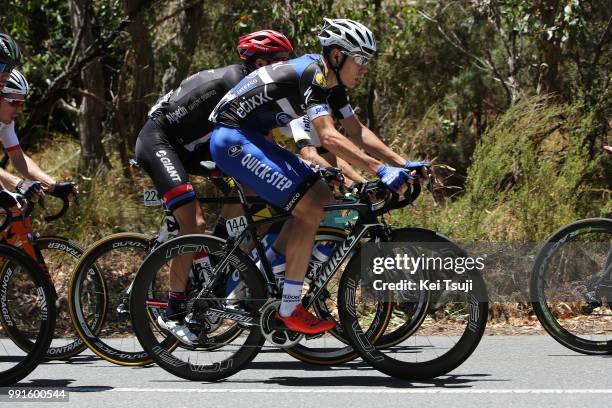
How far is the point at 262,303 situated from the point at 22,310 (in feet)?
5.30

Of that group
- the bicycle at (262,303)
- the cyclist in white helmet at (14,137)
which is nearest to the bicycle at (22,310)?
the cyclist in white helmet at (14,137)

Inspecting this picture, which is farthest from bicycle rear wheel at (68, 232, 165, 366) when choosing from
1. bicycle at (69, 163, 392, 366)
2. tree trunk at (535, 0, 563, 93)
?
tree trunk at (535, 0, 563, 93)

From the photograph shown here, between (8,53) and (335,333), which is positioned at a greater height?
(8,53)

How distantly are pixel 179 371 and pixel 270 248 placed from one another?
968mm

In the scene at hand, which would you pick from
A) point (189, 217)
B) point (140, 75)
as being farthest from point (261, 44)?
point (140, 75)

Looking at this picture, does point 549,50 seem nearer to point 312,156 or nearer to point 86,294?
point 312,156

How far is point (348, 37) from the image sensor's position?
21.1 ft

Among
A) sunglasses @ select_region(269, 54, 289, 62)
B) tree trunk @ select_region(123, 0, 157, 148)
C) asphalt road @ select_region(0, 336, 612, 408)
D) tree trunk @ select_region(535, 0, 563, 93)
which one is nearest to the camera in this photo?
asphalt road @ select_region(0, 336, 612, 408)

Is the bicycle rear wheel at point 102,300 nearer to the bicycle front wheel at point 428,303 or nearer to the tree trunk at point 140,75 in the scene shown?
the bicycle front wheel at point 428,303

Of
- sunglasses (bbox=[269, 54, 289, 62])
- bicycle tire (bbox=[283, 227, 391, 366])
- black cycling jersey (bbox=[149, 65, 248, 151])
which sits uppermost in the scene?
sunglasses (bbox=[269, 54, 289, 62])

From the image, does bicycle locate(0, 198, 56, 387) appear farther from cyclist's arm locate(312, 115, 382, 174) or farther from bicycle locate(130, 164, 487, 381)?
cyclist's arm locate(312, 115, 382, 174)

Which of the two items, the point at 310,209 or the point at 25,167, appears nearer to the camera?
the point at 310,209

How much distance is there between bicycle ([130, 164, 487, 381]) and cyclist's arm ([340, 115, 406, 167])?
0.79 ft

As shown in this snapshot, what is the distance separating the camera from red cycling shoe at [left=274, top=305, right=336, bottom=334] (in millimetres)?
6441
